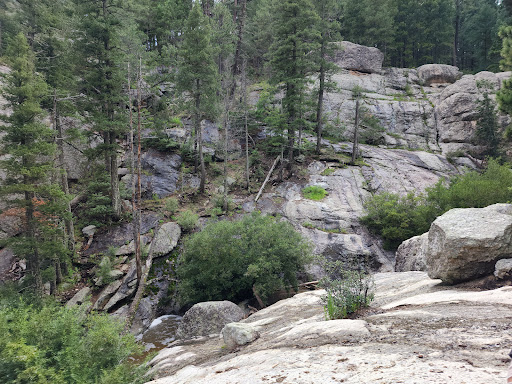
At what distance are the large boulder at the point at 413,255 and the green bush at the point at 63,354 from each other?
10.9 metres

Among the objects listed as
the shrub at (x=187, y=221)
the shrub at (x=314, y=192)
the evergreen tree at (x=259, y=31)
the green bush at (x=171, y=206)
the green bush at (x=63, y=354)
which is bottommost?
the green bush at (x=63, y=354)

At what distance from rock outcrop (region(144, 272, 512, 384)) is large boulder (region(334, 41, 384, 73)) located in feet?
117

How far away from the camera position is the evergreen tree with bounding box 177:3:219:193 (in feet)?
67.6

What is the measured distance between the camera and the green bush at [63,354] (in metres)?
6.11

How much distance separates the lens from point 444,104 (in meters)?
32.3

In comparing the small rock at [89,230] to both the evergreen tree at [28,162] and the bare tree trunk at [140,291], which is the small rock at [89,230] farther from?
the bare tree trunk at [140,291]

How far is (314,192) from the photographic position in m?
22.0

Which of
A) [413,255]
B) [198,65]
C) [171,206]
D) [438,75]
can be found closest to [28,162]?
[171,206]

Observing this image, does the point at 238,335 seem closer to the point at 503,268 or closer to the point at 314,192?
the point at 503,268

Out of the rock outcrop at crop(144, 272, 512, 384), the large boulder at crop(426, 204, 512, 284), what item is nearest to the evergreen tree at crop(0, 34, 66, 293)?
the rock outcrop at crop(144, 272, 512, 384)

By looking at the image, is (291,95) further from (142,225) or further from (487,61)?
(487,61)

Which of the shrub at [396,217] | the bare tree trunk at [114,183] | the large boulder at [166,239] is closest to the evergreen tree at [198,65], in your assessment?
the bare tree trunk at [114,183]

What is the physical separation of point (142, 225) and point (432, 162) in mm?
25767

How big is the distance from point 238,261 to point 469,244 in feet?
32.0
